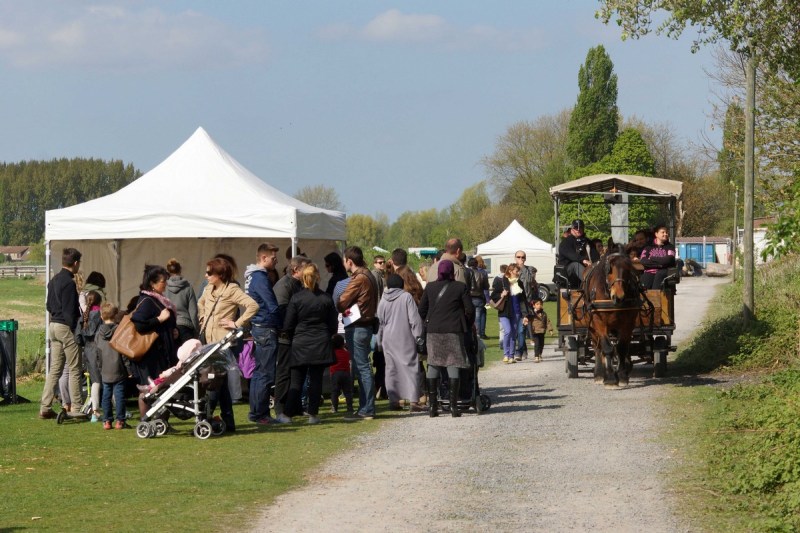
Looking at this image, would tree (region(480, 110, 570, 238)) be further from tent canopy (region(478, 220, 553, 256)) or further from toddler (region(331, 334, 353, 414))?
toddler (region(331, 334, 353, 414))

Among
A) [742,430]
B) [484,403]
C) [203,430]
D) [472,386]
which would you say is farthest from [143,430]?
[742,430]

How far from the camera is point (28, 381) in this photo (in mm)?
21906

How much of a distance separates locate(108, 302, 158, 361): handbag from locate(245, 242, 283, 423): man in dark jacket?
1.28 metres

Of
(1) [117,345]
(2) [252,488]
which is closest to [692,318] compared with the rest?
(1) [117,345]

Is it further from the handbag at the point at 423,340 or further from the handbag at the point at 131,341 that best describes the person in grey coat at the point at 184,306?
the handbag at the point at 423,340

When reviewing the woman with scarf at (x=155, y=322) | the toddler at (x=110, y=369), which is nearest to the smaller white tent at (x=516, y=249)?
the toddler at (x=110, y=369)

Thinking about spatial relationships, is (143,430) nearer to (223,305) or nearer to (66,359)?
(223,305)

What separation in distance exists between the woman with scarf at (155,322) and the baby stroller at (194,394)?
41cm

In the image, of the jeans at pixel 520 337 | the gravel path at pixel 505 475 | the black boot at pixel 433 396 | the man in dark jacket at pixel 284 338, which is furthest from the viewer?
the jeans at pixel 520 337

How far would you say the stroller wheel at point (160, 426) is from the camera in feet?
42.5

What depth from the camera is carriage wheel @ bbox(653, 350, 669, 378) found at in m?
17.9

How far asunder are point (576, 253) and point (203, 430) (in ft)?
26.1

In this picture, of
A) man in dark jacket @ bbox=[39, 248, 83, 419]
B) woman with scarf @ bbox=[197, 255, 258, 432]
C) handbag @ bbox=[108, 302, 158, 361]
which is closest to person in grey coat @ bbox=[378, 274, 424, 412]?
woman with scarf @ bbox=[197, 255, 258, 432]

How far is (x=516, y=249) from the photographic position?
54844 millimetres
